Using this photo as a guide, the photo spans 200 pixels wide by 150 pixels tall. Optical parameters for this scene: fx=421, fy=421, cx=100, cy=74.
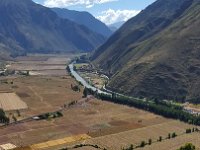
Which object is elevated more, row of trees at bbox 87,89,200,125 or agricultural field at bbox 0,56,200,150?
row of trees at bbox 87,89,200,125

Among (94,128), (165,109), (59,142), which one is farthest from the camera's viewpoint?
(165,109)

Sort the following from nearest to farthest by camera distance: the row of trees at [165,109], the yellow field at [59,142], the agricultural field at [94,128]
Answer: the yellow field at [59,142]
the agricultural field at [94,128]
the row of trees at [165,109]

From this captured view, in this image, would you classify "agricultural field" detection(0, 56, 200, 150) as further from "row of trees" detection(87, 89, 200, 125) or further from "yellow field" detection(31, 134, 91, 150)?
"row of trees" detection(87, 89, 200, 125)

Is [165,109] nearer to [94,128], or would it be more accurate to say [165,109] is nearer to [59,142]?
[94,128]

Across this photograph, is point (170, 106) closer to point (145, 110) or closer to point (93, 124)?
point (145, 110)

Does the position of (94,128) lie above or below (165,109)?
below

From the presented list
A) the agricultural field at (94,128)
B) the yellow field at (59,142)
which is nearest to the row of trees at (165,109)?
the agricultural field at (94,128)

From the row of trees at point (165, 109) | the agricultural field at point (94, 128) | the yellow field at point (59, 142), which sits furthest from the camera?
the row of trees at point (165, 109)

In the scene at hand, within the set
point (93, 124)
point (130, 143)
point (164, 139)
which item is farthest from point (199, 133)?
point (93, 124)

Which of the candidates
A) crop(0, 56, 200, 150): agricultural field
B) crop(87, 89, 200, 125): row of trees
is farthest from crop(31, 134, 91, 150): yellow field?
crop(87, 89, 200, 125): row of trees

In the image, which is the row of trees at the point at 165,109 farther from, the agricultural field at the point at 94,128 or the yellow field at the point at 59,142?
the yellow field at the point at 59,142

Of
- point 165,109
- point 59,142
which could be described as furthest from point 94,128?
point 165,109
